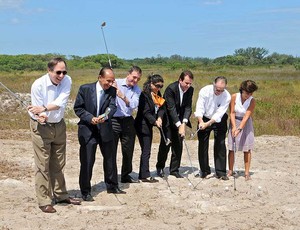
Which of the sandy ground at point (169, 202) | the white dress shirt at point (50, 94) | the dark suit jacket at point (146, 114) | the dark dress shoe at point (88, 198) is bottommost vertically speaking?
the sandy ground at point (169, 202)

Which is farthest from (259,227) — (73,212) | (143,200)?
(73,212)

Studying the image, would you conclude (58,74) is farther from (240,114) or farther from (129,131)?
(240,114)

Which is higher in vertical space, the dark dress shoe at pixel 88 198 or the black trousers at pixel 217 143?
the black trousers at pixel 217 143

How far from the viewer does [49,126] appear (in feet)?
19.9

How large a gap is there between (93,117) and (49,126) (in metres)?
0.63

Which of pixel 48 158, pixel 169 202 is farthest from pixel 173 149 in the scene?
pixel 48 158

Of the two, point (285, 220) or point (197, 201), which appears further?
point (197, 201)

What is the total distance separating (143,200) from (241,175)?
2290 mm

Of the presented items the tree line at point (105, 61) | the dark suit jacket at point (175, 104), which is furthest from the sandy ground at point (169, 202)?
the tree line at point (105, 61)

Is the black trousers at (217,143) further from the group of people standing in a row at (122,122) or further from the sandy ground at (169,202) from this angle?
the sandy ground at (169,202)

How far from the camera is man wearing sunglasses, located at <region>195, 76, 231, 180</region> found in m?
7.83

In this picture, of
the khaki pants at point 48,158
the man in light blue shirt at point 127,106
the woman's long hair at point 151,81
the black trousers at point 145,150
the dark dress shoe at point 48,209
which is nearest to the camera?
the khaki pants at point 48,158

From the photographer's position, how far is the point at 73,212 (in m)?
6.28

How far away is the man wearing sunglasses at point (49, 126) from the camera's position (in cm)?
589
